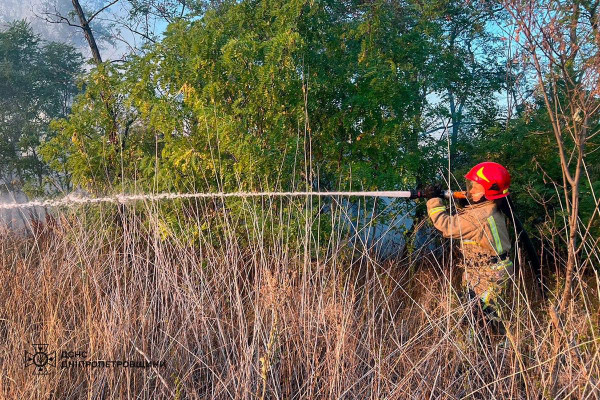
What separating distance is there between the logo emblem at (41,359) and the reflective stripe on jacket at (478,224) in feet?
8.24

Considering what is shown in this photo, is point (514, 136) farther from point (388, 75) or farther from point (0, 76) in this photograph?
point (0, 76)

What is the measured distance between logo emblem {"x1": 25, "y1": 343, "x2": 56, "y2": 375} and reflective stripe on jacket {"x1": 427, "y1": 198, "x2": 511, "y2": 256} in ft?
8.24

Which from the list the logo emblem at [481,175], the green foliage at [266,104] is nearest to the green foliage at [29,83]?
the green foliage at [266,104]

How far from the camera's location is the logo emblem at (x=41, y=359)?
9.55ft

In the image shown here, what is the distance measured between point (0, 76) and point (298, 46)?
12.9 meters

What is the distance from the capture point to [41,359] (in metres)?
3.01

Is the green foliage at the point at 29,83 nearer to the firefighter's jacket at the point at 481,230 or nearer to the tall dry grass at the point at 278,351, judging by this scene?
the tall dry grass at the point at 278,351

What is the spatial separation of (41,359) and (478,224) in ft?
9.24

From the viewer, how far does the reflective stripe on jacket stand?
3814 millimetres

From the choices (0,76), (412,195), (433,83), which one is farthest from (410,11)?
(0,76)

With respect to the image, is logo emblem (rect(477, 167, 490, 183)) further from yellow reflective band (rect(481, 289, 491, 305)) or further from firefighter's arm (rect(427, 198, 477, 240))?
yellow reflective band (rect(481, 289, 491, 305))

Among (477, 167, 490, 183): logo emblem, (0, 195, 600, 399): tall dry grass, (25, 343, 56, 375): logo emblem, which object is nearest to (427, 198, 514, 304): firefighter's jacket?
(477, 167, 490, 183): logo emblem

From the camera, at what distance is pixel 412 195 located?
12.4 feet

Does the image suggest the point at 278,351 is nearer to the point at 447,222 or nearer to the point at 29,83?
the point at 447,222
